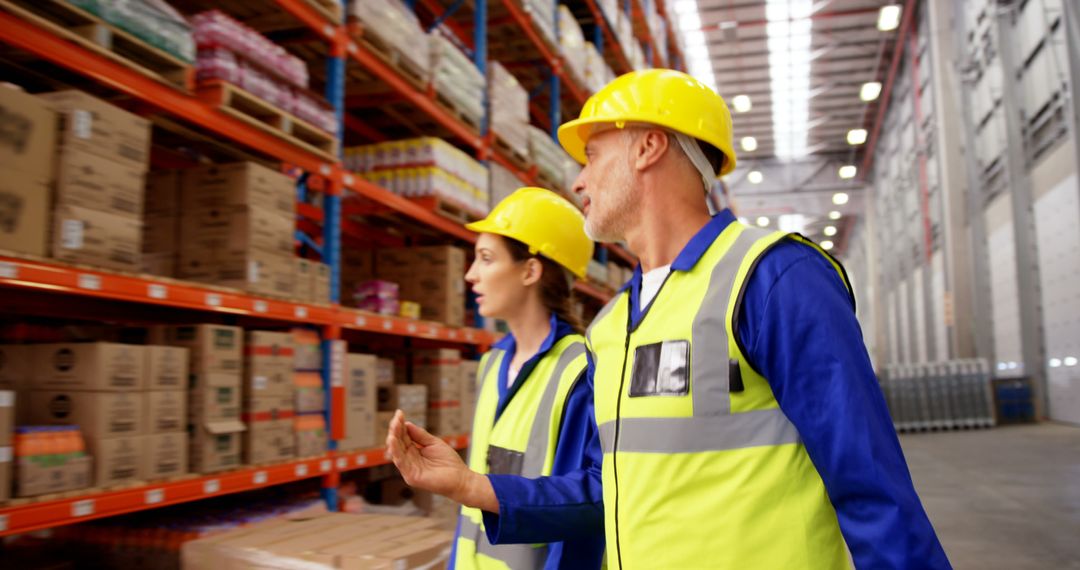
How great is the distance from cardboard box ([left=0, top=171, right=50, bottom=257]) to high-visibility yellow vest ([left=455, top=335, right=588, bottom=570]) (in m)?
1.69

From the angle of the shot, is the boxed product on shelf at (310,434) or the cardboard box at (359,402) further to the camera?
the cardboard box at (359,402)

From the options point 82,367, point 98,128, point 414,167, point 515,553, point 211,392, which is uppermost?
point 414,167

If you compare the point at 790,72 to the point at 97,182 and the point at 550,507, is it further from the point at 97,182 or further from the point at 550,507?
the point at 550,507

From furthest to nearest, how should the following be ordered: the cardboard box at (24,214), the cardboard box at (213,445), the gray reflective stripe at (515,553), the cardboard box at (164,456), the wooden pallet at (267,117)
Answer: the wooden pallet at (267,117), the cardboard box at (213,445), the cardboard box at (164,456), the cardboard box at (24,214), the gray reflective stripe at (515,553)

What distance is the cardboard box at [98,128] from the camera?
9.48 ft

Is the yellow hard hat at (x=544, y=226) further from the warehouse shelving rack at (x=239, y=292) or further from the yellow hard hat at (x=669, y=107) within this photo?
the warehouse shelving rack at (x=239, y=292)

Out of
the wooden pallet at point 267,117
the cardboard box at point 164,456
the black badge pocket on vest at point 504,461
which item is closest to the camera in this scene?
the black badge pocket on vest at point 504,461

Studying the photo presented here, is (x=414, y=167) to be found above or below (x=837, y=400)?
above

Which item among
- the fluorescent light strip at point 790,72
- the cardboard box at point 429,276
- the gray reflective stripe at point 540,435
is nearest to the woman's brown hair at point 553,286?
the gray reflective stripe at point 540,435

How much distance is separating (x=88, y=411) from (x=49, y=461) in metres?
0.28

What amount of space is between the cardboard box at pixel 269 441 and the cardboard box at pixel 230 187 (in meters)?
1.12

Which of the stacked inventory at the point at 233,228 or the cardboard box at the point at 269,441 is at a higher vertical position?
the stacked inventory at the point at 233,228

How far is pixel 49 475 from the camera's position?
8.86ft

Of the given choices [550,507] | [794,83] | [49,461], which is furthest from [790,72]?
[550,507]
